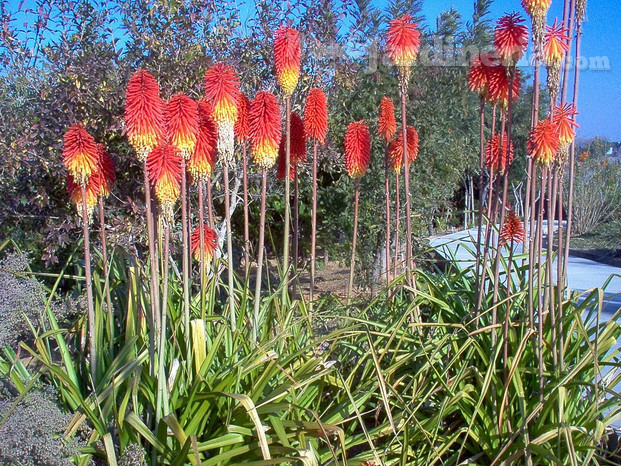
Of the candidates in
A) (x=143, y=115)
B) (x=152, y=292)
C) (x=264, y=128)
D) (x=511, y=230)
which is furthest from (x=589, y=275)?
(x=143, y=115)

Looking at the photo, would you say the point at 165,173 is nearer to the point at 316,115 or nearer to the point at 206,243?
the point at 206,243

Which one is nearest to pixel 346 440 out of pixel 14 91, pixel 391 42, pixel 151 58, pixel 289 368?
pixel 289 368

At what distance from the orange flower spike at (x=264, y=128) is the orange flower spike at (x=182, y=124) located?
449 mm

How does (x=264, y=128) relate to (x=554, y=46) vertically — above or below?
Result: below

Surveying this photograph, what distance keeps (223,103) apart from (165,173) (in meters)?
0.45

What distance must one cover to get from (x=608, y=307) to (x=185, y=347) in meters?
4.96

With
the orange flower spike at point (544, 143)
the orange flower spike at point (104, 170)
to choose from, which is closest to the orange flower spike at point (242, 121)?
the orange flower spike at point (104, 170)

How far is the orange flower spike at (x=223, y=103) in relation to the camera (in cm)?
239

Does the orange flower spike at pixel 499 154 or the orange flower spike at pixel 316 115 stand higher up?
the orange flower spike at pixel 316 115

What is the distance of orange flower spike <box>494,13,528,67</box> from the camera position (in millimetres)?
2498

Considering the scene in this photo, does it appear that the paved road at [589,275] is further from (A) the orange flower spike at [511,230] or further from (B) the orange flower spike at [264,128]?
(B) the orange flower spike at [264,128]

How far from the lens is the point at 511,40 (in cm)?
250

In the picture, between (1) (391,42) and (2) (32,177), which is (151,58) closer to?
(2) (32,177)

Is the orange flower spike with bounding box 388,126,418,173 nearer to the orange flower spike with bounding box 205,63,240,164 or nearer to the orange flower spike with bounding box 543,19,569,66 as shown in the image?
the orange flower spike with bounding box 543,19,569,66
